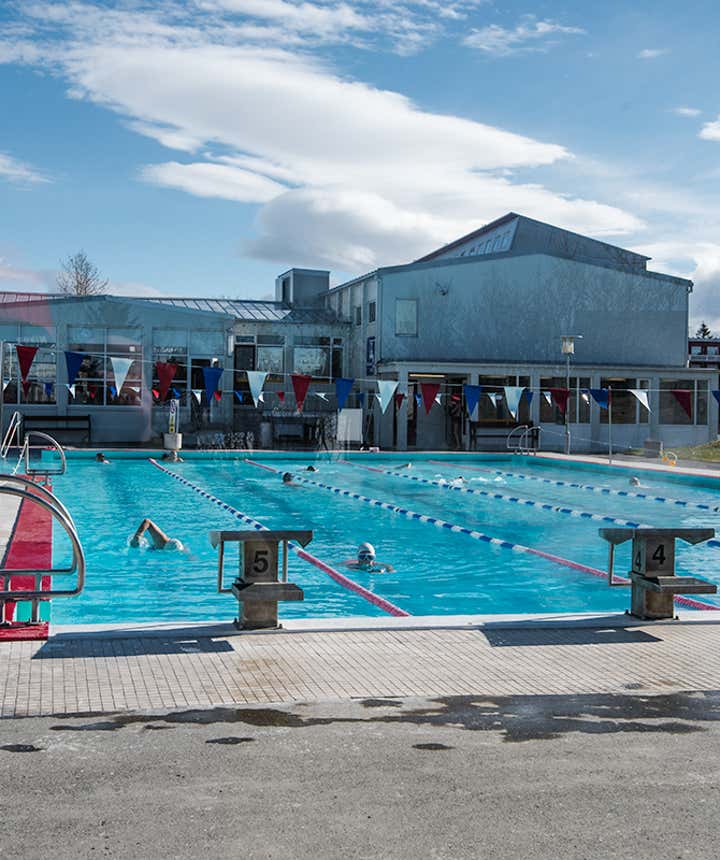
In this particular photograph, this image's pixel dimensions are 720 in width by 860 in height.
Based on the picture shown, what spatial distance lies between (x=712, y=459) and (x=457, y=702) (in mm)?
24154

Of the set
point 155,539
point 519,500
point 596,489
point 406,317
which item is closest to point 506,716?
point 155,539

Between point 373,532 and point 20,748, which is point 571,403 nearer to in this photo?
point 373,532

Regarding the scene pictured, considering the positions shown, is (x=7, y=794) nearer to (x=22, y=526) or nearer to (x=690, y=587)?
(x=690, y=587)

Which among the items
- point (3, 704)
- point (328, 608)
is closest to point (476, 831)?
point (3, 704)

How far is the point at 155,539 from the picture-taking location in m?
12.7

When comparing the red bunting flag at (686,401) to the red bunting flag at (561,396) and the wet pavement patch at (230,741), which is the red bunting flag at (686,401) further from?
the wet pavement patch at (230,741)

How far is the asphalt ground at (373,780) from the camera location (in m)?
3.42

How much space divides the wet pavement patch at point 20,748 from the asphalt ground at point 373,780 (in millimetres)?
17

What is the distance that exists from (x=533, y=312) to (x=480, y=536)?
67.7 feet

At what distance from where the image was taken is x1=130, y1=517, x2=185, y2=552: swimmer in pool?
493 inches

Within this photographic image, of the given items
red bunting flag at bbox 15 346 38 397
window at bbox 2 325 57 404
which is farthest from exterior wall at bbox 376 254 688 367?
red bunting flag at bbox 15 346 38 397

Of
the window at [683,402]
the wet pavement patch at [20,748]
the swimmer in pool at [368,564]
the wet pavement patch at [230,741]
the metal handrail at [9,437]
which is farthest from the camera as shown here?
the window at [683,402]

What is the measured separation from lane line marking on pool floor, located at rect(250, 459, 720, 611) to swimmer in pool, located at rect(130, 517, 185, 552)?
4077 millimetres

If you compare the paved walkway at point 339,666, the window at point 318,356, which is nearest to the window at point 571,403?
the window at point 318,356
